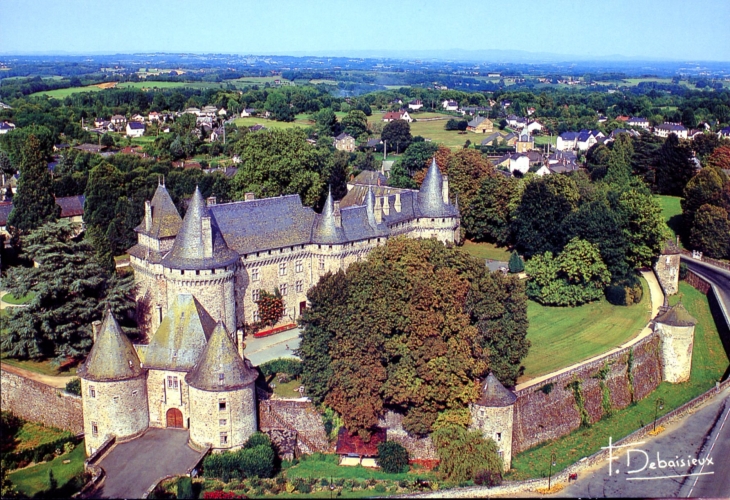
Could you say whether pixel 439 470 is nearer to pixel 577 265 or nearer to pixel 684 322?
pixel 684 322

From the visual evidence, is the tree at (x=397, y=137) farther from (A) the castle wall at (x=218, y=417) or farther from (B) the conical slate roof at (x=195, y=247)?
(A) the castle wall at (x=218, y=417)

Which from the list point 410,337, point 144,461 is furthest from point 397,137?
point 144,461

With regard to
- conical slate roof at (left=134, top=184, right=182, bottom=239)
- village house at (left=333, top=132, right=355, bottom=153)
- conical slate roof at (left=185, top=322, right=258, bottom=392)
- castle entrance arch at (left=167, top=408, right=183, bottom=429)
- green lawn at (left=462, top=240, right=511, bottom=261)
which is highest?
conical slate roof at (left=134, top=184, right=182, bottom=239)

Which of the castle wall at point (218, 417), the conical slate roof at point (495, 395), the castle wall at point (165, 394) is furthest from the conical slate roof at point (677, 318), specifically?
the castle wall at point (165, 394)

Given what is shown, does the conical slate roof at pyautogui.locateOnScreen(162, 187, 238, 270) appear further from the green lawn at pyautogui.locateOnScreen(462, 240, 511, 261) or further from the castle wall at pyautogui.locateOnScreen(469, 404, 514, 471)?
the green lawn at pyautogui.locateOnScreen(462, 240, 511, 261)

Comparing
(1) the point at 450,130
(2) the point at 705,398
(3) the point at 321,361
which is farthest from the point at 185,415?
(1) the point at 450,130

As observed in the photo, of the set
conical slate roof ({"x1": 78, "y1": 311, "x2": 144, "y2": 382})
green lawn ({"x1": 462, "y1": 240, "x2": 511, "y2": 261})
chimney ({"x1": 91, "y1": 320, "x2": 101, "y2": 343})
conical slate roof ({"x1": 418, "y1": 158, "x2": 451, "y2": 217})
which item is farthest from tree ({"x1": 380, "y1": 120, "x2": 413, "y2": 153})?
conical slate roof ({"x1": 78, "y1": 311, "x2": 144, "y2": 382})
